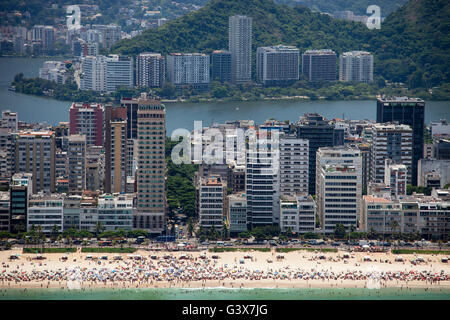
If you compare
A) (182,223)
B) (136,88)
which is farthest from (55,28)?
(182,223)

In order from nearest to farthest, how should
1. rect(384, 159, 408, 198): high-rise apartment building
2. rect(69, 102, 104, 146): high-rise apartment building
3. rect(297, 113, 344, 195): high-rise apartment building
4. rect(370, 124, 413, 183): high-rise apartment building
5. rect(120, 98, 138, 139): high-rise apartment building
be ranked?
rect(384, 159, 408, 198): high-rise apartment building, rect(297, 113, 344, 195): high-rise apartment building, rect(370, 124, 413, 183): high-rise apartment building, rect(120, 98, 138, 139): high-rise apartment building, rect(69, 102, 104, 146): high-rise apartment building

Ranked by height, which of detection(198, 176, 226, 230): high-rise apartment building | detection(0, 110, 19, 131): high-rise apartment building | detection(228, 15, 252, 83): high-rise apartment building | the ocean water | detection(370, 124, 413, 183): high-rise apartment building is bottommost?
the ocean water

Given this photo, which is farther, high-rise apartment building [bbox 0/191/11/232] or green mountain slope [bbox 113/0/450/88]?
green mountain slope [bbox 113/0/450/88]

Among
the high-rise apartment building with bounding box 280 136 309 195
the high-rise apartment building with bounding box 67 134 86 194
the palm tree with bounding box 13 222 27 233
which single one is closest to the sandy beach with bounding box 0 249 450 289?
the palm tree with bounding box 13 222 27 233

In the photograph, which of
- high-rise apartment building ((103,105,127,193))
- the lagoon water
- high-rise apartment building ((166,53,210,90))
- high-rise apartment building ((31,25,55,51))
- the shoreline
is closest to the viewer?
the shoreline

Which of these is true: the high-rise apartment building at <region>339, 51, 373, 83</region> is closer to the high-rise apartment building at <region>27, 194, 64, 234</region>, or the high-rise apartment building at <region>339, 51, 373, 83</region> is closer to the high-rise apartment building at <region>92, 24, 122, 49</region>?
the high-rise apartment building at <region>92, 24, 122, 49</region>

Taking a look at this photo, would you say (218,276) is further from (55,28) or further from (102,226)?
(55,28)

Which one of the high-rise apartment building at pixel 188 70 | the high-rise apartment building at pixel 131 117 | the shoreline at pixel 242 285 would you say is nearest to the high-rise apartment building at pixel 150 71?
the high-rise apartment building at pixel 188 70
